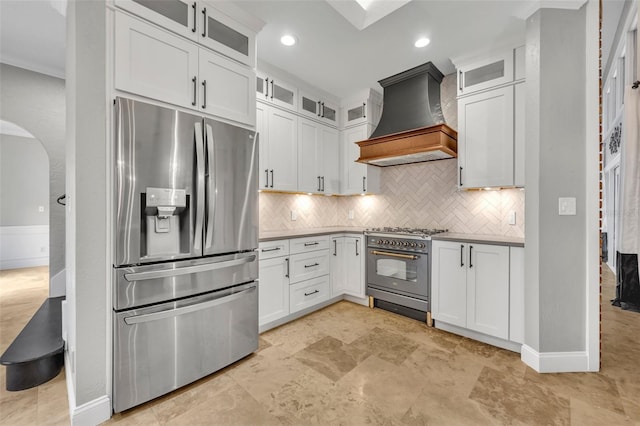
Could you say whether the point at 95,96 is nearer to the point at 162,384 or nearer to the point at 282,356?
the point at 162,384

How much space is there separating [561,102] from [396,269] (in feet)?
6.75

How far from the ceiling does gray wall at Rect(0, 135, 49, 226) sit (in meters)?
3.77

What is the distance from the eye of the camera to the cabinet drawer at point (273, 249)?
267 centimetres

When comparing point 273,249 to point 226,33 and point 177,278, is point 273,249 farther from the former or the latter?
point 226,33

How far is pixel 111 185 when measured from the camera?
1.61 m

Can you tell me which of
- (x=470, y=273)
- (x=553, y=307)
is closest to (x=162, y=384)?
(x=470, y=273)

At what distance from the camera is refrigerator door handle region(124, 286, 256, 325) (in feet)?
5.47

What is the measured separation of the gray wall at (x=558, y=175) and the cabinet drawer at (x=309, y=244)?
2003mm

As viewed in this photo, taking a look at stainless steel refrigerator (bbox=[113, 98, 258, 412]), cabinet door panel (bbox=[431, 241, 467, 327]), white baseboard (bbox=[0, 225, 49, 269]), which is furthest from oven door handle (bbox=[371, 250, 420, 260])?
white baseboard (bbox=[0, 225, 49, 269])

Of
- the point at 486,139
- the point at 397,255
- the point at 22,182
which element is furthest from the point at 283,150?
the point at 22,182

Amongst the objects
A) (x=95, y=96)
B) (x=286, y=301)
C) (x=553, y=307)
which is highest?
(x=95, y=96)

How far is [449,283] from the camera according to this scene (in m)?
2.75

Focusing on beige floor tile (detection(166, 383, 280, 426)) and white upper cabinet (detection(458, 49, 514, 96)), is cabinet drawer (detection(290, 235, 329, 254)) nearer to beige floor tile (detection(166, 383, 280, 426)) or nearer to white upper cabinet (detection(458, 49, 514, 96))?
beige floor tile (detection(166, 383, 280, 426))

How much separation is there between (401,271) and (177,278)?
2.27 metres
